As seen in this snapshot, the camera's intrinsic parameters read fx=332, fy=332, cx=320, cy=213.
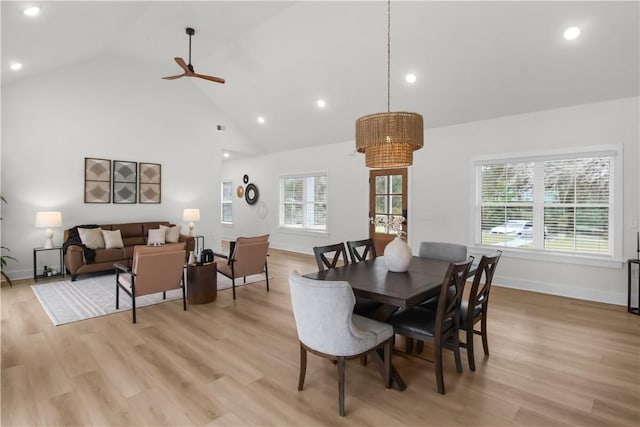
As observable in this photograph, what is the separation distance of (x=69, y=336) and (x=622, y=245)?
6.46 meters

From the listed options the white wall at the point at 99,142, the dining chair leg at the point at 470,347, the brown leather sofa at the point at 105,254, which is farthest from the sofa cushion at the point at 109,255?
the dining chair leg at the point at 470,347

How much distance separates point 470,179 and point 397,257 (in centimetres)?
335

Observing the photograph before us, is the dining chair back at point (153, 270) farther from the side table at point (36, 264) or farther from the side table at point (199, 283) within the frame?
the side table at point (36, 264)

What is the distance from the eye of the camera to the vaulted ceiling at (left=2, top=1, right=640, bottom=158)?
3.70 metres

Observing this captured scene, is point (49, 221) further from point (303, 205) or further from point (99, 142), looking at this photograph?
point (303, 205)

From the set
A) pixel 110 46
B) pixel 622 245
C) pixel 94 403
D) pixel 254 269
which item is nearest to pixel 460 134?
pixel 622 245

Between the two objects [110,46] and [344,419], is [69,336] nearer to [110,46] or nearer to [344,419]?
[344,419]

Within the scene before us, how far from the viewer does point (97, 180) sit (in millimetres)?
6281

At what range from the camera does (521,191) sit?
16.6 feet

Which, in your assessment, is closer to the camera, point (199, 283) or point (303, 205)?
point (199, 283)

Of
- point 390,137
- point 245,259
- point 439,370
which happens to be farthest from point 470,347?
point 245,259

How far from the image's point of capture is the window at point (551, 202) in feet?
14.6

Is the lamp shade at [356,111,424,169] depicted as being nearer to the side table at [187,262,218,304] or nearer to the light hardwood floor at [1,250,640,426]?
the light hardwood floor at [1,250,640,426]

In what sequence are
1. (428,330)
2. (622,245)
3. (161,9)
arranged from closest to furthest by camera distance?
(428,330), (622,245), (161,9)
